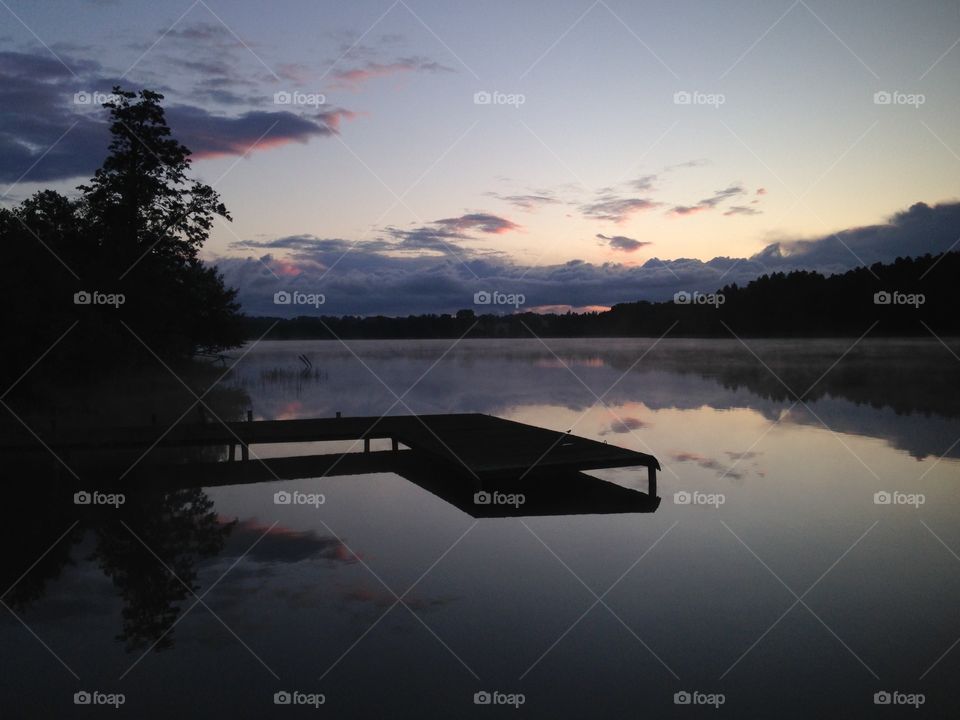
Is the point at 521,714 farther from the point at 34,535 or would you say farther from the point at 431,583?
the point at 34,535

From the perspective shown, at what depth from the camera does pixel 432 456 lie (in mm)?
16734

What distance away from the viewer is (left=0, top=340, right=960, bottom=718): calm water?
694 cm

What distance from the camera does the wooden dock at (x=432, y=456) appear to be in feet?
48.9

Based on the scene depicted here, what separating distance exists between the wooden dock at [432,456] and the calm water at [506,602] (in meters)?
0.93

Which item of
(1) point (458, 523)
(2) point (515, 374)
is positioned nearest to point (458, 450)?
(1) point (458, 523)

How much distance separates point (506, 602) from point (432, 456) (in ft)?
25.3

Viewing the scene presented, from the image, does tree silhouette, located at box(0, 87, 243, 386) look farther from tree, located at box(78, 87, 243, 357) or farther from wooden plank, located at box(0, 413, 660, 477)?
wooden plank, located at box(0, 413, 660, 477)

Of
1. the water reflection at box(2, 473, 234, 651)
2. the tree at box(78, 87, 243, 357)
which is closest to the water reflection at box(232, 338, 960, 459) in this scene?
the tree at box(78, 87, 243, 357)

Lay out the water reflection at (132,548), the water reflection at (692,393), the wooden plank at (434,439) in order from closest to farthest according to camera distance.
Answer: the water reflection at (132,548) → the wooden plank at (434,439) → the water reflection at (692,393)

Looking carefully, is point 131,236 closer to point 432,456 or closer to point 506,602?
point 432,456

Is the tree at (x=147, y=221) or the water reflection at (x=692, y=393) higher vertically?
the tree at (x=147, y=221)

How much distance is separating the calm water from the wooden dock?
935 mm

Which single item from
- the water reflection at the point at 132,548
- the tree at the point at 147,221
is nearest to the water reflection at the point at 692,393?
the tree at the point at 147,221

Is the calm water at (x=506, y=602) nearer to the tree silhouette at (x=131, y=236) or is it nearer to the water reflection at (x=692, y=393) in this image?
the water reflection at (x=692, y=393)
